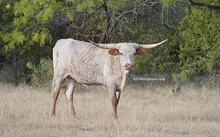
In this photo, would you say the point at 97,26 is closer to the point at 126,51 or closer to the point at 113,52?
the point at 113,52

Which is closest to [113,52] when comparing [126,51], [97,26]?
[126,51]

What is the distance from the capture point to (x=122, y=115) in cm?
730

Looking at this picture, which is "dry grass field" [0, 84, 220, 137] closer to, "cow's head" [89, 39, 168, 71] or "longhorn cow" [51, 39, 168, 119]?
"longhorn cow" [51, 39, 168, 119]

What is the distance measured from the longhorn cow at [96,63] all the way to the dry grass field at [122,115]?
23.7 inches

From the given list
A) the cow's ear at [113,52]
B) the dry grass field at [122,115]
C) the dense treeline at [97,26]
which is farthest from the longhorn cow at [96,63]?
the dense treeline at [97,26]

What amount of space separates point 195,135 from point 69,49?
3.25m

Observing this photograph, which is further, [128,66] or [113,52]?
[113,52]

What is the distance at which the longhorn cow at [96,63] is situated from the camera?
248 inches

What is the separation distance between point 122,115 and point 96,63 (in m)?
1.36

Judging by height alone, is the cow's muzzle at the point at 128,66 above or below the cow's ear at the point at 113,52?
below

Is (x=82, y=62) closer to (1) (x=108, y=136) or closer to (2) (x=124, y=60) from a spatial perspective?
(2) (x=124, y=60)

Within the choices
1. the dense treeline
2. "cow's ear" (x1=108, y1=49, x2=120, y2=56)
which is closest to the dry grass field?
"cow's ear" (x1=108, y1=49, x2=120, y2=56)

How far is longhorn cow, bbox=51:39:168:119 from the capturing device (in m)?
6.29

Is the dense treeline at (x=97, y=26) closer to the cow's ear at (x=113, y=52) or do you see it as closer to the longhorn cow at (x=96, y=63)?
the longhorn cow at (x=96, y=63)
